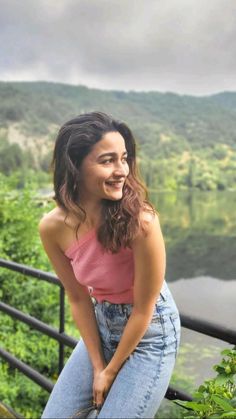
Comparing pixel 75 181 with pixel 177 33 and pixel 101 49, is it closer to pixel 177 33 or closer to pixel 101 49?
pixel 101 49

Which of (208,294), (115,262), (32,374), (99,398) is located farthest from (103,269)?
(208,294)

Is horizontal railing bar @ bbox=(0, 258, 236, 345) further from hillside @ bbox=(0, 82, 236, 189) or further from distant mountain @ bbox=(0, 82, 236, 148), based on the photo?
hillside @ bbox=(0, 82, 236, 189)

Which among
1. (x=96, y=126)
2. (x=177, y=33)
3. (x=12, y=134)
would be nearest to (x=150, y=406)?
(x=96, y=126)

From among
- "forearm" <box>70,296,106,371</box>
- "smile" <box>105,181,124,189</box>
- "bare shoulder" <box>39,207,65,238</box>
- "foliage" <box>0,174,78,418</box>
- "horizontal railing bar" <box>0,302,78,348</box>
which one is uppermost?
"smile" <box>105,181,124,189</box>

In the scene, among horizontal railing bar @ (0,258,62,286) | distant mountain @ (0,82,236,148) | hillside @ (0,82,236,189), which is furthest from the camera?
hillside @ (0,82,236,189)

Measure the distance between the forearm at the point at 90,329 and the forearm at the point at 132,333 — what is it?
0.31ft

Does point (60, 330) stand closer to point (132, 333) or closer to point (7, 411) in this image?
point (132, 333)

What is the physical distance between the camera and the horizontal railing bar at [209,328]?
1.26 meters

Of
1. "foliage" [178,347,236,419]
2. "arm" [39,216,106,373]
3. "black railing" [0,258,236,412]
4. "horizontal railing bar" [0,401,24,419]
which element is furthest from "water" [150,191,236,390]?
"foliage" [178,347,236,419]

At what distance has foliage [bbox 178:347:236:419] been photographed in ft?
3.02

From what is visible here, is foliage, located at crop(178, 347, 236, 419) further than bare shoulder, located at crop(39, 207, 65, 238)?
No

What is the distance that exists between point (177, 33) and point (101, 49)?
16729 millimetres

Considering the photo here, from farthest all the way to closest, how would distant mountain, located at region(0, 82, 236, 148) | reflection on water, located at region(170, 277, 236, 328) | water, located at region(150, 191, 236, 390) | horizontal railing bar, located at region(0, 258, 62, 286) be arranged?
distant mountain, located at region(0, 82, 236, 148), reflection on water, located at region(170, 277, 236, 328), water, located at region(150, 191, 236, 390), horizontal railing bar, located at region(0, 258, 62, 286)

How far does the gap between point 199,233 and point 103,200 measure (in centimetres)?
5879
